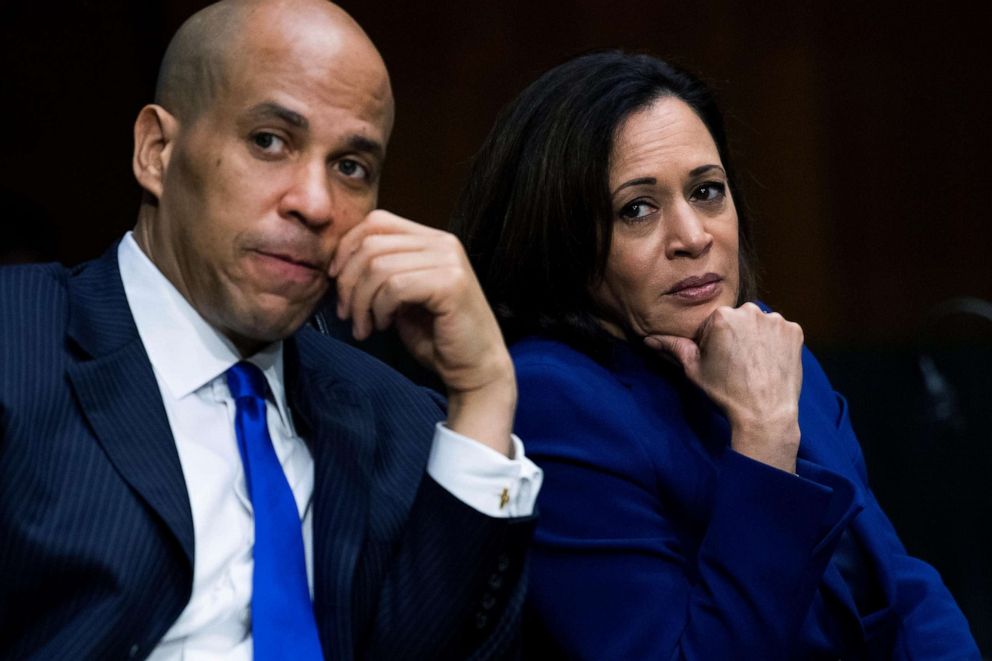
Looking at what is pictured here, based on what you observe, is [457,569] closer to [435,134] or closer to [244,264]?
[244,264]

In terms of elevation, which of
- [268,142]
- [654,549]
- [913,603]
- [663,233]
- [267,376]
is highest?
[268,142]

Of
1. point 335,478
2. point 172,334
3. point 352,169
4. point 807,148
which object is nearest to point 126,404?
point 172,334

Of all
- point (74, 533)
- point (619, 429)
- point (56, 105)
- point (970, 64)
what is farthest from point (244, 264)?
point (970, 64)

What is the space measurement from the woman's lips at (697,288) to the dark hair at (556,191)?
11 cm

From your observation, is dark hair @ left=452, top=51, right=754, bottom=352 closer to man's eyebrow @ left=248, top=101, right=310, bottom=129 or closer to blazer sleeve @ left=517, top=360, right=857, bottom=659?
blazer sleeve @ left=517, top=360, right=857, bottom=659

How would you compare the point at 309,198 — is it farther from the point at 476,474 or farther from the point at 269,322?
the point at 476,474

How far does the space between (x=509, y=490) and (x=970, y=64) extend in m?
3.38

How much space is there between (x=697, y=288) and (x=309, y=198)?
654 mm

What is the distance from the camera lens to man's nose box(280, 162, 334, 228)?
1363mm

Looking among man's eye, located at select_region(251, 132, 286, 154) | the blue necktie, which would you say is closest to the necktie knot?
the blue necktie

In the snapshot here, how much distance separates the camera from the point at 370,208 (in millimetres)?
1461

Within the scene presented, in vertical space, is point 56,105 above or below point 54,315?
below

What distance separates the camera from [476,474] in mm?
1341

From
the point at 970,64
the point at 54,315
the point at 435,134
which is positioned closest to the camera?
the point at 54,315
